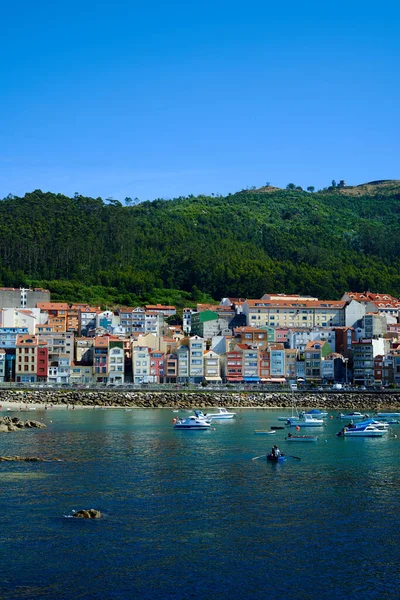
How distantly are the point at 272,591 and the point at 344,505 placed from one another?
380 inches

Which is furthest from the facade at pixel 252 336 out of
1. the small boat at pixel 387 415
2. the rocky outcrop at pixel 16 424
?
the rocky outcrop at pixel 16 424

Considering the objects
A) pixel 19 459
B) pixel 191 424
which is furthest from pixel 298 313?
pixel 19 459

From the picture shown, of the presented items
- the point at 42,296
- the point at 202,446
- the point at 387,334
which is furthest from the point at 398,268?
the point at 202,446

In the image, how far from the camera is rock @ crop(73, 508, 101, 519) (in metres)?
25.5

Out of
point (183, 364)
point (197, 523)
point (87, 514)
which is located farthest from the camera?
point (183, 364)

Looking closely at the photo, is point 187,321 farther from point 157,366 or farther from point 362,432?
point 362,432

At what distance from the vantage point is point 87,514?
83.8ft

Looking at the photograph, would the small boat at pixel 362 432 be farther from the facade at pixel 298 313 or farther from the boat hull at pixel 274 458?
the facade at pixel 298 313

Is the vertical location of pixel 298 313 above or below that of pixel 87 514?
above

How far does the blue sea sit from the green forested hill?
7513cm

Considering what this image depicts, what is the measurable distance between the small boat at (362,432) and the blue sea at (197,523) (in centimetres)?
685

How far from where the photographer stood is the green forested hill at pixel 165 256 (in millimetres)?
118250

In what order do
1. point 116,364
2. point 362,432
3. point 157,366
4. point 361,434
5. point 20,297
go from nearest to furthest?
1. point 361,434
2. point 362,432
3. point 116,364
4. point 157,366
5. point 20,297

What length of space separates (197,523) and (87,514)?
3.60 m
